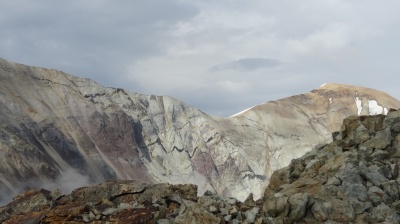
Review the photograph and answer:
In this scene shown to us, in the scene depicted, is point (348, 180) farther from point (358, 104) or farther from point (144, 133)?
point (358, 104)

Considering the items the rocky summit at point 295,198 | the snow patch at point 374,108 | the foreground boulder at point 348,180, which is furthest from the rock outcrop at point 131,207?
the snow patch at point 374,108

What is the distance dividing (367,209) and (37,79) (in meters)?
99.4

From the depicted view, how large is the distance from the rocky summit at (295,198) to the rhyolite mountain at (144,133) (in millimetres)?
59485

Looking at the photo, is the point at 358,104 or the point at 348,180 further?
the point at 358,104

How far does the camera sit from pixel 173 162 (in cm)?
12194

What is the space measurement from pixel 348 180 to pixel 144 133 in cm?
10287

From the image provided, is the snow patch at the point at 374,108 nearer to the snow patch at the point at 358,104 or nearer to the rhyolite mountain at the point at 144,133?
the rhyolite mountain at the point at 144,133

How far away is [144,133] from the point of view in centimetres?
12456

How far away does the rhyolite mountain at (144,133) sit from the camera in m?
95.8

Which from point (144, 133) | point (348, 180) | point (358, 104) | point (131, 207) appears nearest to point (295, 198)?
point (348, 180)

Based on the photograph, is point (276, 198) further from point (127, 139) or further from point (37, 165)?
point (127, 139)

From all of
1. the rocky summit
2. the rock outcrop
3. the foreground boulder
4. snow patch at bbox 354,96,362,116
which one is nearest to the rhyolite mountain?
snow patch at bbox 354,96,362,116

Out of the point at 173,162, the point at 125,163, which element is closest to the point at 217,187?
the point at 173,162

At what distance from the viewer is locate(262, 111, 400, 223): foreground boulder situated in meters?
21.9
